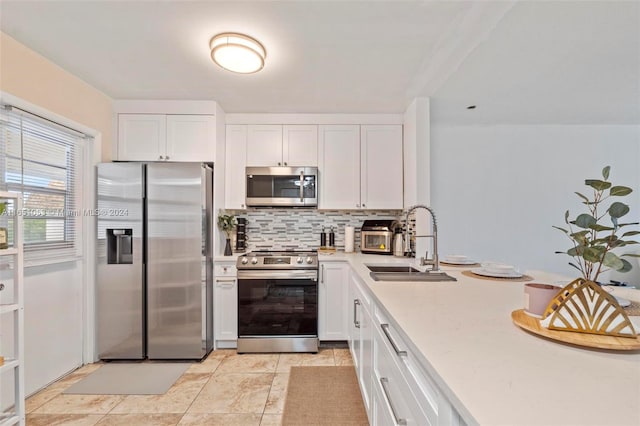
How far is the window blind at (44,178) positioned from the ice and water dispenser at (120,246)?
0.23 meters

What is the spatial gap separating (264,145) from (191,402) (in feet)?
7.56

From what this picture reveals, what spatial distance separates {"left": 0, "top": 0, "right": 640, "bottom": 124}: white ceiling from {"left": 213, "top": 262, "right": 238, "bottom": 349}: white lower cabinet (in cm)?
165

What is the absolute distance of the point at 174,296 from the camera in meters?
2.56

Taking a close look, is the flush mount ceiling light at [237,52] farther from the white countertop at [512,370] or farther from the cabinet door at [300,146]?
the white countertop at [512,370]

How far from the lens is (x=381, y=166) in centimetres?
310

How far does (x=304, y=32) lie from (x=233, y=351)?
2.71 metres

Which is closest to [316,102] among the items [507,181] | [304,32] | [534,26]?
[304,32]

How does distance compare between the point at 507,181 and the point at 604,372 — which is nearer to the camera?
the point at 604,372

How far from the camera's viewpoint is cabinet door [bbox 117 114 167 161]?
2.81 m

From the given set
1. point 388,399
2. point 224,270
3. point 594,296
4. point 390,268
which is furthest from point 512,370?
point 224,270

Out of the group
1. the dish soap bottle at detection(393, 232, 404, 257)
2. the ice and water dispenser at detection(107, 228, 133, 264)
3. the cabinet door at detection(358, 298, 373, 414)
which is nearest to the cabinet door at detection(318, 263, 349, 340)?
the dish soap bottle at detection(393, 232, 404, 257)

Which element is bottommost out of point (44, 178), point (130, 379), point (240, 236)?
point (130, 379)

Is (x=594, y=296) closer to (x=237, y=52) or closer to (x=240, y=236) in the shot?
(x=237, y=52)

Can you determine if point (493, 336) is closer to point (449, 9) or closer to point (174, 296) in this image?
point (449, 9)
